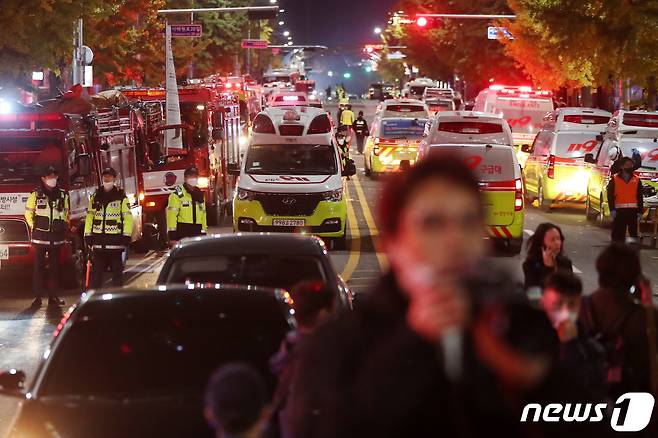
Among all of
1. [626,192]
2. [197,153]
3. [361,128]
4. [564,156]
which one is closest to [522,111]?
[361,128]

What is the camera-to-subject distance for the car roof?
32.1 ft

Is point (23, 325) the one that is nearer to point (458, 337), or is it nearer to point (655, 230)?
point (655, 230)

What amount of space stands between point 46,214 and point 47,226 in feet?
0.49

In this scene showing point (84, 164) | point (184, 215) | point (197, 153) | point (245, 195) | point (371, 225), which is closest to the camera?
point (184, 215)

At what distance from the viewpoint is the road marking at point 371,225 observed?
21.1 m

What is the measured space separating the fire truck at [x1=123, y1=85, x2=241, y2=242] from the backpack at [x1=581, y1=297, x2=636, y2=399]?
53.3ft

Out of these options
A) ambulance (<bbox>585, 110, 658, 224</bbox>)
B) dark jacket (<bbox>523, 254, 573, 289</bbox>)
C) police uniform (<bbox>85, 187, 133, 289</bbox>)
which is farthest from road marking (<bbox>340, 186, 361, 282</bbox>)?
dark jacket (<bbox>523, 254, 573, 289</bbox>)

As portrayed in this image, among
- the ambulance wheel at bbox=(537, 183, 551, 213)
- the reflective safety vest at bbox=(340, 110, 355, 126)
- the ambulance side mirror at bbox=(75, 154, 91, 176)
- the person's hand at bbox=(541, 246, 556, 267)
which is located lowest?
the ambulance wheel at bbox=(537, 183, 551, 213)

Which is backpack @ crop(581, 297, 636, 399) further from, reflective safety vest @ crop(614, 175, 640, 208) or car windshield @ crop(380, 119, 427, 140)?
car windshield @ crop(380, 119, 427, 140)

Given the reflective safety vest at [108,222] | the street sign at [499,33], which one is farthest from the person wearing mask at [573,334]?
the street sign at [499,33]

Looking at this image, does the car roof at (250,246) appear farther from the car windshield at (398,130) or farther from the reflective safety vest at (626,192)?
the car windshield at (398,130)

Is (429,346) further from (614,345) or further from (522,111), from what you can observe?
(522,111)

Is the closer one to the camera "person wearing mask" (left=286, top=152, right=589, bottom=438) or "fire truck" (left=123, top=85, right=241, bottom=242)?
"person wearing mask" (left=286, top=152, right=589, bottom=438)

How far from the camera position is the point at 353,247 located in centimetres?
2291
